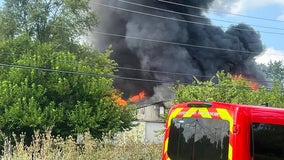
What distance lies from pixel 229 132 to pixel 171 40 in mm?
64230

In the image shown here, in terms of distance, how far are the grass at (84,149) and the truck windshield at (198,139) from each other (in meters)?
4.07

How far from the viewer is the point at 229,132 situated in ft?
24.1

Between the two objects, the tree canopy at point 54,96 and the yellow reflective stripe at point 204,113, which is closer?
the yellow reflective stripe at point 204,113

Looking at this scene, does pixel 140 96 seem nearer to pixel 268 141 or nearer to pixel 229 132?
pixel 268 141

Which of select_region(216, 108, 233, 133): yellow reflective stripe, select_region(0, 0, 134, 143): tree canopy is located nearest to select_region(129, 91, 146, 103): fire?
select_region(0, 0, 134, 143): tree canopy

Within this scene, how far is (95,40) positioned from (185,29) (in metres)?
15.7

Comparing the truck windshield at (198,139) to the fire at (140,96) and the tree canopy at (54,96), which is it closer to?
the tree canopy at (54,96)

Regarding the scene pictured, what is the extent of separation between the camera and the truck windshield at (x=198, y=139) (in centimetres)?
743

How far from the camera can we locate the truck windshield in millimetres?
7434

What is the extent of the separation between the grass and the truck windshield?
4.07 metres

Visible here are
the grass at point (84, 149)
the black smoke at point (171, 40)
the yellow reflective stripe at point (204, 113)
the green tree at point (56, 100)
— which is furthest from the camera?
the black smoke at point (171, 40)

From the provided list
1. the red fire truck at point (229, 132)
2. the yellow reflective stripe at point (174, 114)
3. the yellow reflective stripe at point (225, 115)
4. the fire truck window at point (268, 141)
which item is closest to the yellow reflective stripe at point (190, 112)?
the red fire truck at point (229, 132)

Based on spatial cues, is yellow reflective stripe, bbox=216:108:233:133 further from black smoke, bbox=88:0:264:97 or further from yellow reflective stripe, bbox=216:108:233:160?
black smoke, bbox=88:0:264:97

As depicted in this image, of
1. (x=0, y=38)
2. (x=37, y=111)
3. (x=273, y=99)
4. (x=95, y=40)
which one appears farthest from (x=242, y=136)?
(x=95, y=40)
